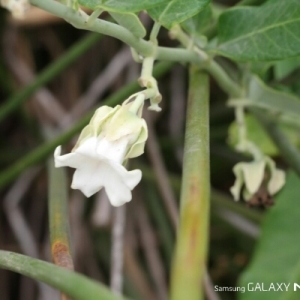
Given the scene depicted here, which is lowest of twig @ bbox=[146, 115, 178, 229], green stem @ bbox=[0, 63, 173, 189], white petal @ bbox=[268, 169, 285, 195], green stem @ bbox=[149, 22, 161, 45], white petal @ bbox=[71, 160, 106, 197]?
white petal @ bbox=[71, 160, 106, 197]

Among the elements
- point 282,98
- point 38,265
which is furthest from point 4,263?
point 282,98

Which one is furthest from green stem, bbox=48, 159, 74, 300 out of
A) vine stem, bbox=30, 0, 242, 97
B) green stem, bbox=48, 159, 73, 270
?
vine stem, bbox=30, 0, 242, 97

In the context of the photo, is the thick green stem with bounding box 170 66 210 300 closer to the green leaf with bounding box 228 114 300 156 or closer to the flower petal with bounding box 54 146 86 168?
the flower petal with bounding box 54 146 86 168

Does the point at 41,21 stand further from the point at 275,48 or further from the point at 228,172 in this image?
the point at 275,48

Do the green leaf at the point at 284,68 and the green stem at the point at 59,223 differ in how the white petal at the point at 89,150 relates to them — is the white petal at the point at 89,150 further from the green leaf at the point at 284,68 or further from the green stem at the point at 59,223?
the green leaf at the point at 284,68

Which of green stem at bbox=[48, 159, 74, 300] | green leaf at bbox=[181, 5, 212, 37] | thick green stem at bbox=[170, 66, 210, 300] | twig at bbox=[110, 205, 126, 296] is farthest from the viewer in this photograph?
twig at bbox=[110, 205, 126, 296]

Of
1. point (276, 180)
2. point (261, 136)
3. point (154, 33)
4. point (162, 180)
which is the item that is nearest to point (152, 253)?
Answer: point (162, 180)

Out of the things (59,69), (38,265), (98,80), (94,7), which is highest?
(98,80)
